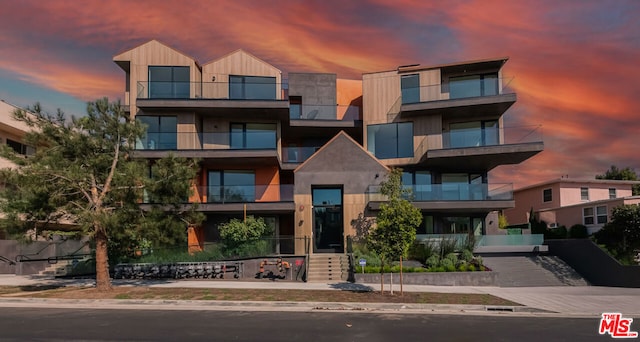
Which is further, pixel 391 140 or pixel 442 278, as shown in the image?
pixel 391 140

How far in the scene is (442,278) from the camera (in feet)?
Answer: 70.8

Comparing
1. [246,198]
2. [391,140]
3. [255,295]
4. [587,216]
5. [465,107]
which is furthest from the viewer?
[587,216]

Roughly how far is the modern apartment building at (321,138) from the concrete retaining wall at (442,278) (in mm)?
5560

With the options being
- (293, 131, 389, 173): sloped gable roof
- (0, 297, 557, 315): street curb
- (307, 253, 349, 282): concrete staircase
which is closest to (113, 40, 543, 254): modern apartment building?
(293, 131, 389, 173): sloped gable roof

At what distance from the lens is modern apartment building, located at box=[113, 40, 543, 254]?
2811cm

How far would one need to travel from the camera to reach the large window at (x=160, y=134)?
2881 centimetres

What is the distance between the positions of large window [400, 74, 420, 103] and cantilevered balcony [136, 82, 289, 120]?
7769 millimetres

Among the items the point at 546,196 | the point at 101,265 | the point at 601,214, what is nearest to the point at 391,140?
the point at 601,214

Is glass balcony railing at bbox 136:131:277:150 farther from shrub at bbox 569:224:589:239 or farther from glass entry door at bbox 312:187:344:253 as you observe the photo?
shrub at bbox 569:224:589:239

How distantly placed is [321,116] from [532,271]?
52.7 feet

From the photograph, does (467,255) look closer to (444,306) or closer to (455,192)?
(455,192)

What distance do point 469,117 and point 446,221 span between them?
7.05 m

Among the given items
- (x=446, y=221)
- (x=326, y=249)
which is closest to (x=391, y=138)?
(x=446, y=221)

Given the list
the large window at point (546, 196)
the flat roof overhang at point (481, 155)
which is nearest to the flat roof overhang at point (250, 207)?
the flat roof overhang at point (481, 155)
